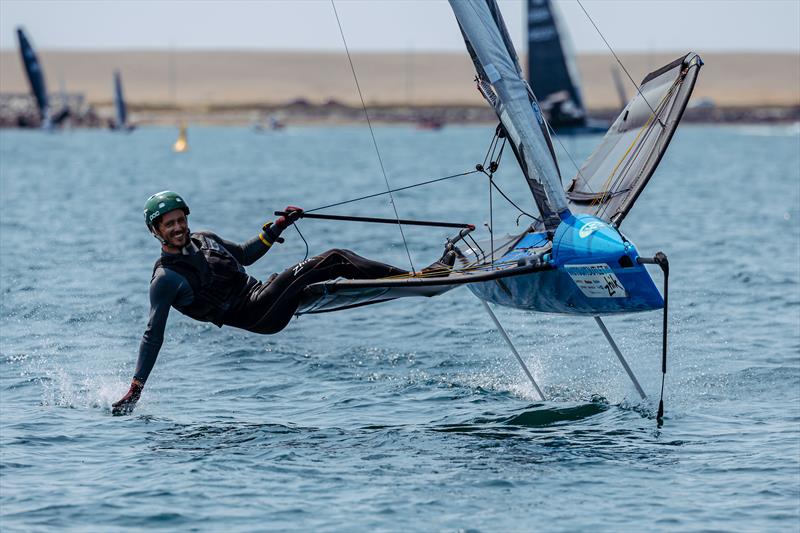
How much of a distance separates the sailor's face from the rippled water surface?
156cm

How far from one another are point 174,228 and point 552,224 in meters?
3.18

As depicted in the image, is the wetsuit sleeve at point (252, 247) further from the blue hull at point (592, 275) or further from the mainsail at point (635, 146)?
the mainsail at point (635, 146)

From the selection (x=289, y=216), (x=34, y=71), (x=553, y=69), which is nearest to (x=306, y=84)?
(x=34, y=71)

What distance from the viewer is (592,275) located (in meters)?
9.78

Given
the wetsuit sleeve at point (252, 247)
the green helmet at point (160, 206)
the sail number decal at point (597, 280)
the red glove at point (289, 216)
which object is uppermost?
the green helmet at point (160, 206)

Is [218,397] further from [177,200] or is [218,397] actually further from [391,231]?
[391,231]

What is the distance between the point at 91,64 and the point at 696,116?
109 metres

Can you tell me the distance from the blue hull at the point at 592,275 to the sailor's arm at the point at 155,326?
2.83 meters

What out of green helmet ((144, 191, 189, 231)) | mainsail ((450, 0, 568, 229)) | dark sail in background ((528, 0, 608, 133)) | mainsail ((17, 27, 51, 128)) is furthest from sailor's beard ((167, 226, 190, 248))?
mainsail ((17, 27, 51, 128))

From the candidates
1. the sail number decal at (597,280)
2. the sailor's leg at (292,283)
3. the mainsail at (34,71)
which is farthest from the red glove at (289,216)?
the mainsail at (34,71)

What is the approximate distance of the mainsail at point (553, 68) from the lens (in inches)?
2215

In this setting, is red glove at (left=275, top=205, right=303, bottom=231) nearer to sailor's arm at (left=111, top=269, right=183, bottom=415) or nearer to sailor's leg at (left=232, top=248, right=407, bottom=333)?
sailor's leg at (left=232, top=248, right=407, bottom=333)

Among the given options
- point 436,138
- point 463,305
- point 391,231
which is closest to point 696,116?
point 436,138

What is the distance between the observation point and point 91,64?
19850 cm
